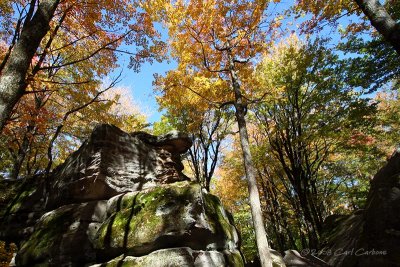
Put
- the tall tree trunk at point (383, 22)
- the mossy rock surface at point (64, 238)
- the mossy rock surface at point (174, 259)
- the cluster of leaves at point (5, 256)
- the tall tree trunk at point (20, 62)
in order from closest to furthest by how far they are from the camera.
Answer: the tall tree trunk at point (20, 62)
the mossy rock surface at point (174, 259)
the tall tree trunk at point (383, 22)
the mossy rock surface at point (64, 238)
the cluster of leaves at point (5, 256)

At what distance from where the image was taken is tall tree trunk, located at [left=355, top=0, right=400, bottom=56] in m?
6.07

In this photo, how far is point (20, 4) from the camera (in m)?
9.14

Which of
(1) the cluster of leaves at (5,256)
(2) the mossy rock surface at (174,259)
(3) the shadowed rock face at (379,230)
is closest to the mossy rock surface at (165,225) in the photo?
(2) the mossy rock surface at (174,259)

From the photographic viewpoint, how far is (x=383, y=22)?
6246mm

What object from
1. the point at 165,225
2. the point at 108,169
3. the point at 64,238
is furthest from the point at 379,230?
the point at 64,238

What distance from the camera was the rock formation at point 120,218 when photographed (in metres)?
6.42

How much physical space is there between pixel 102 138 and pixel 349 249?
8.68 meters

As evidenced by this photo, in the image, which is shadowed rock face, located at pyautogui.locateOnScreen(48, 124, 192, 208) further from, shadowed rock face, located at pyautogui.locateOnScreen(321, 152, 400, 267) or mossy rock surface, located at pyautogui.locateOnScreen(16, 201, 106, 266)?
shadowed rock face, located at pyautogui.locateOnScreen(321, 152, 400, 267)

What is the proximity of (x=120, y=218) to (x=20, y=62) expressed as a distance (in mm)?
4672

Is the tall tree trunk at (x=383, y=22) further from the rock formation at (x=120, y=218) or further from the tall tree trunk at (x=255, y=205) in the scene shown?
the rock formation at (x=120, y=218)

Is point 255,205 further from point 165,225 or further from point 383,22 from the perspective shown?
point 383,22

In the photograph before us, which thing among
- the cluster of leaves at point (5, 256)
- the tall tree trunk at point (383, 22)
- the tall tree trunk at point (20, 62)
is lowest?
the cluster of leaves at point (5, 256)

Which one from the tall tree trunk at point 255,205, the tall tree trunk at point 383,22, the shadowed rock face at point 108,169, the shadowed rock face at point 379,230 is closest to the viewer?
the tall tree trunk at point 383,22

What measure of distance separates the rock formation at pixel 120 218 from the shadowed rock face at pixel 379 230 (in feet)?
10.6
